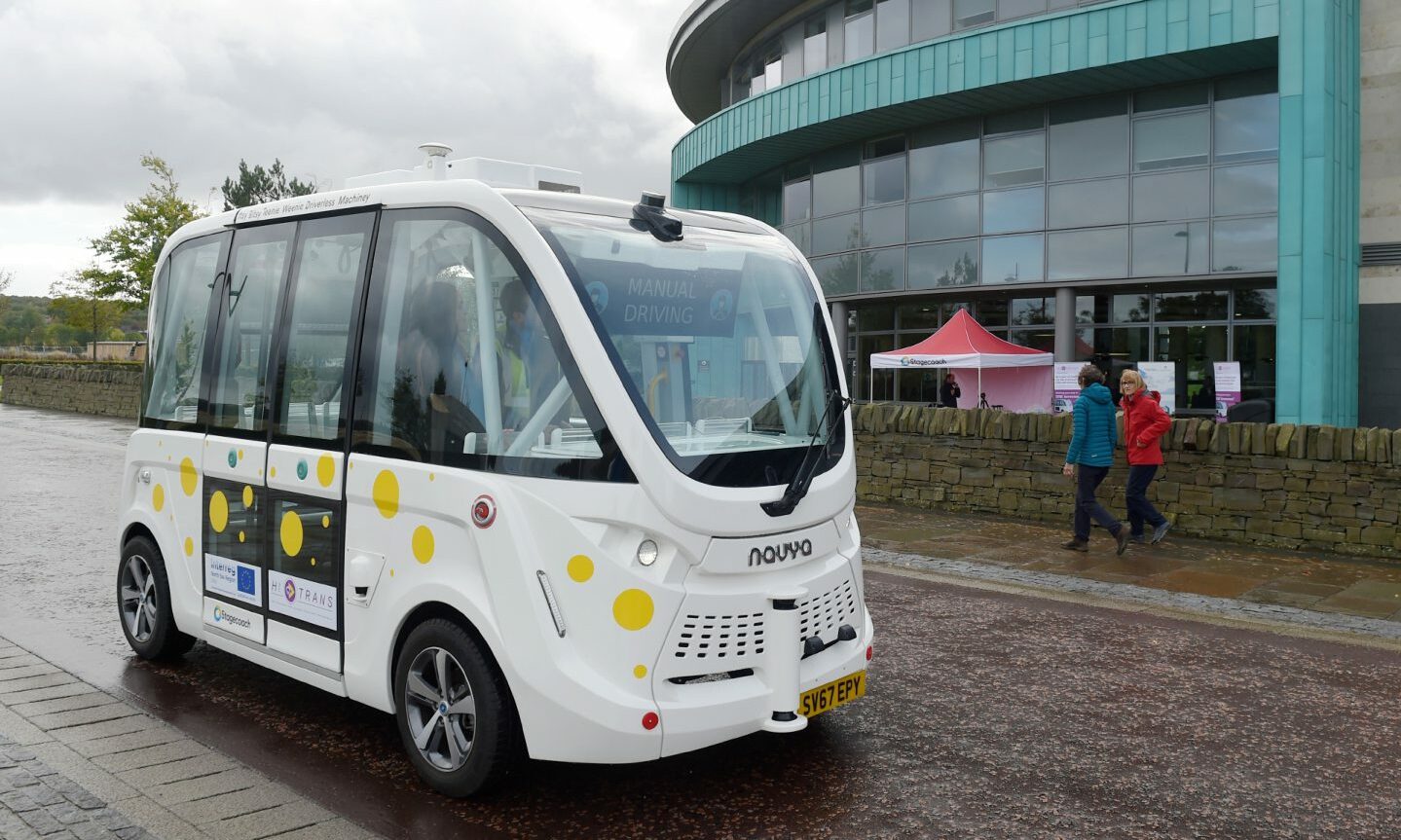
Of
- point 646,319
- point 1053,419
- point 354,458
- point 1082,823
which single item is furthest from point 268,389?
point 1053,419

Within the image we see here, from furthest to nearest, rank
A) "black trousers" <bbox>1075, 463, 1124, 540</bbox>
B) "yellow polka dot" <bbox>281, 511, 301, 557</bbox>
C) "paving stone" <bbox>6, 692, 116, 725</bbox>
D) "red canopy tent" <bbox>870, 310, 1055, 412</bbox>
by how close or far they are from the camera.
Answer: "red canopy tent" <bbox>870, 310, 1055, 412</bbox>, "black trousers" <bbox>1075, 463, 1124, 540</bbox>, "paving stone" <bbox>6, 692, 116, 725</bbox>, "yellow polka dot" <bbox>281, 511, 301, 557</bbox>

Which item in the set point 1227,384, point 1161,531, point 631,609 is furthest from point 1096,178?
point 631,609

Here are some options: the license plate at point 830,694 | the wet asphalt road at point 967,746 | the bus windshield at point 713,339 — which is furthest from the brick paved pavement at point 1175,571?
the bus windshield at point 713,339

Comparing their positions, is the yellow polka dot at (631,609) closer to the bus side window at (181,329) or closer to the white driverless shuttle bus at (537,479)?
the white driverless shuttle bus at (537,479)

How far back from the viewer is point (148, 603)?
247 inches

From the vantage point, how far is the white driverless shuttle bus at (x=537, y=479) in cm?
407

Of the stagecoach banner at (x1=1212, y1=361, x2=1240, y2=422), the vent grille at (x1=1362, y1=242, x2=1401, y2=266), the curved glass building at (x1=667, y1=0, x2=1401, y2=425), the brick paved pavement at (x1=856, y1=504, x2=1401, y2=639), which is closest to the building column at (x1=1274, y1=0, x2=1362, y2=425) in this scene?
the curved glass building at (x1=667, y1=0, x2=1401, y2=425)

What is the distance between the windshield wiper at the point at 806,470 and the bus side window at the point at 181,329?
3.36 metres

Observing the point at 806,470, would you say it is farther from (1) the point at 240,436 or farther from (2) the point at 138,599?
(2) the point at 138,599

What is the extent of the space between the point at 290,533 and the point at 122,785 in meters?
1.25

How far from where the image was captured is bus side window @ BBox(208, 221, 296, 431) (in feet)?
18.1

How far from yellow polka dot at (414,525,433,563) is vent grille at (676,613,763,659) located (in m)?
1.11

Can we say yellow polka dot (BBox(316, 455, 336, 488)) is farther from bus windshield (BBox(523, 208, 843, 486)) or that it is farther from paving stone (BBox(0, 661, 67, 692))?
paving stone (BBox(0, 661, 67, 692))

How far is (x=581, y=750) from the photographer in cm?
401
